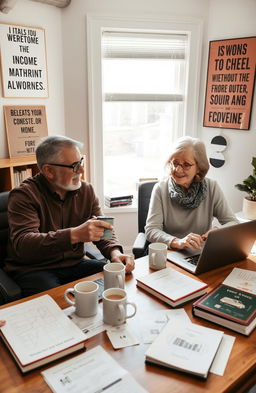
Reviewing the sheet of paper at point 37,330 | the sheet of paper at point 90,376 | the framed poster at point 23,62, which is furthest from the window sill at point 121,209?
the sheet of paper at point 90,376

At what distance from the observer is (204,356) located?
98 centimetres

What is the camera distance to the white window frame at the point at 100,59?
116 inches

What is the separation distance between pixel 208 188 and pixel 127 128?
1.55 metres

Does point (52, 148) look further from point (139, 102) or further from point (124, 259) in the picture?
point (139, 102)

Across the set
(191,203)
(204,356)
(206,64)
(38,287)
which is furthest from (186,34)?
(204,356)

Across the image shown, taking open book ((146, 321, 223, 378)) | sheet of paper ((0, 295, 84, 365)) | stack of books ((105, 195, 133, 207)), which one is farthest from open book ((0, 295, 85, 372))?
stack of books ((105, 195, 133, 207))

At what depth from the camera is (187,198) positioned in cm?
201

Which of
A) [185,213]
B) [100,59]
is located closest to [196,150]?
Answer: [185,213]

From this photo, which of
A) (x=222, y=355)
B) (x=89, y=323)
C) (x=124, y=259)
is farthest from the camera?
(x=124, y=259)

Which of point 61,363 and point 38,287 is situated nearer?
point 61,363

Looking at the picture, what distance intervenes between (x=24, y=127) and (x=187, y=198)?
1594 mm

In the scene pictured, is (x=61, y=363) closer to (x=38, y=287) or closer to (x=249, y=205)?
(x=38, y=287)

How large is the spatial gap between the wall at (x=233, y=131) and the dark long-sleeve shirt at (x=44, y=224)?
5.53ft

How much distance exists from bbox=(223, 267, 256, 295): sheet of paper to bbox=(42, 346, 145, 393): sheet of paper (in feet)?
2.16
